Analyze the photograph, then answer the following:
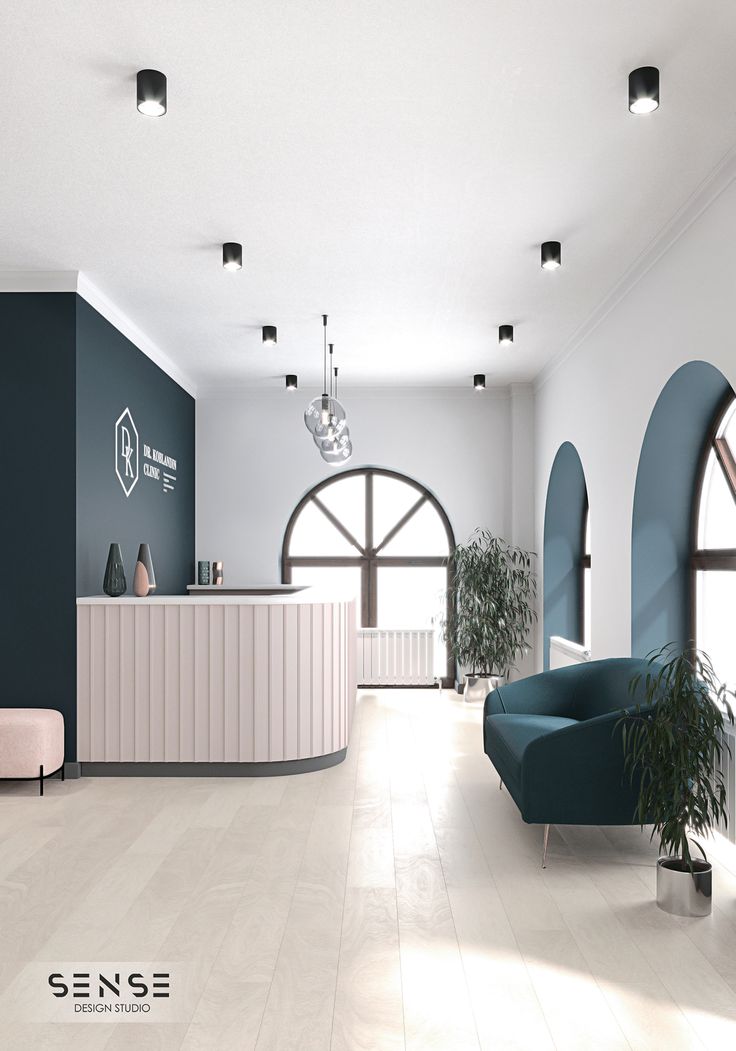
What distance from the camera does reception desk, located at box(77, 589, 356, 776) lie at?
528 cm

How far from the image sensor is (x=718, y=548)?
4.93 metres

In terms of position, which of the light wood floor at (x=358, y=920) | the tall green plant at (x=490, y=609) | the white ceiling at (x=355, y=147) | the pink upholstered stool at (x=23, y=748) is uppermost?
the white ceiling at (x=355, y=147)

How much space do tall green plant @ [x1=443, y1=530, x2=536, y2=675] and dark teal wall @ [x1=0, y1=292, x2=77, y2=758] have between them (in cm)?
394

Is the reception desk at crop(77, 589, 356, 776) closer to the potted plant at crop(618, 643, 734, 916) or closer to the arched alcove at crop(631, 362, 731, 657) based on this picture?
the arched alcove at crop(631, 362, 731, 657)

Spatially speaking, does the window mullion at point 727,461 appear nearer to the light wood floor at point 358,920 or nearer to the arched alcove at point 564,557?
the light wood floor at point 358,920

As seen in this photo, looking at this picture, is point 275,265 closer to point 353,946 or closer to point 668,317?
point 668,317

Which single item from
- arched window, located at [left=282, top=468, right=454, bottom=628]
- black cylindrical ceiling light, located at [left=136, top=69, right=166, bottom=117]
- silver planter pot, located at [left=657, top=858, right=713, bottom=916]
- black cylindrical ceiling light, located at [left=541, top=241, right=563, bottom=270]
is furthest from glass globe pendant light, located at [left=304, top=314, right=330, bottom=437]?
silver planter pot, located at [left=657, top=858, right=713, bottom=916]

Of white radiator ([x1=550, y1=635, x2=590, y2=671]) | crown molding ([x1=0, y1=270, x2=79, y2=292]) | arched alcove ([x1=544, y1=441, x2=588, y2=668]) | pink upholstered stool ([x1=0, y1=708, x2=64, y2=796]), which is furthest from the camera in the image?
arched alcove ([x1=544, y1=441, x2=588, y2=668])

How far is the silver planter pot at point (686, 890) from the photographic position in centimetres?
323

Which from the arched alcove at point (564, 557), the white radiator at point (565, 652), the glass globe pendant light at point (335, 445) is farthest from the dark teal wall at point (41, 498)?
the arched alcove at point (564, 557)

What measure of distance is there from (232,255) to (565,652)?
4195mm

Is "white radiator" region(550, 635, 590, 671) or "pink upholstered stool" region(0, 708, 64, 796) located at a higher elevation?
"white radiator" region(550, 635, 590, 671)

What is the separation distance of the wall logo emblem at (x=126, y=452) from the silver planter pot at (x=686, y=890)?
4.25 m

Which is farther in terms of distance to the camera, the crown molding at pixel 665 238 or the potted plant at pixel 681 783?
the crown molding at pixel 665 238
